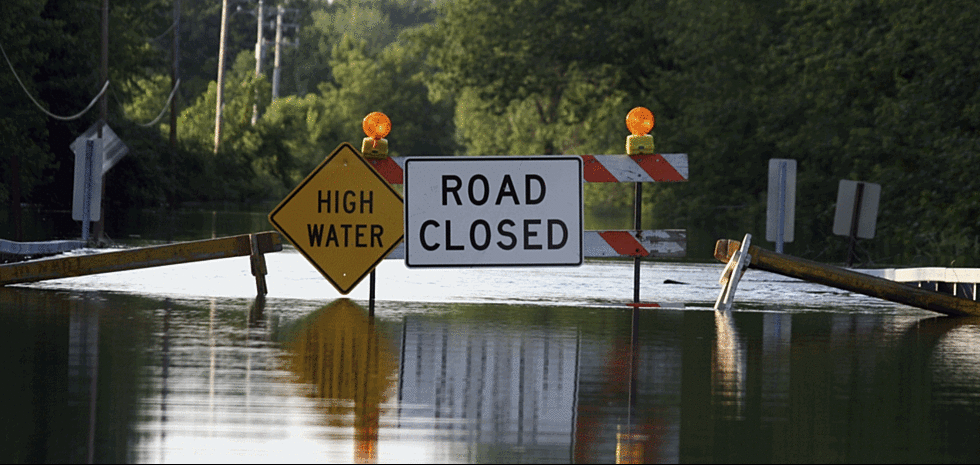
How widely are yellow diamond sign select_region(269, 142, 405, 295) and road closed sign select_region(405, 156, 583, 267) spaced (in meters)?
0.46

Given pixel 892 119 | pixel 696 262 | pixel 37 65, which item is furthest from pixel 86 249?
pixel 37 65

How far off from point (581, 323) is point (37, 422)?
5.54 m

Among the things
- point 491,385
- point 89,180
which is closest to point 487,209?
point 491,385

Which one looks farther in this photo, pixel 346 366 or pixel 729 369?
pixel 729 369

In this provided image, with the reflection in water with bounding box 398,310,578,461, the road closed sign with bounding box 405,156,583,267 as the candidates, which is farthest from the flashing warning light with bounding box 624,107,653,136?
the reflection in water with bounding box 398,310,578,461

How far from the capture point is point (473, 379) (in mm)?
8133

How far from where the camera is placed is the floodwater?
618 cm

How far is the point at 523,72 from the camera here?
60.3m

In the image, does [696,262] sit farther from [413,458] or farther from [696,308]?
[413,458]

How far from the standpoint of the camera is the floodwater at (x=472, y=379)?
20.3 feet

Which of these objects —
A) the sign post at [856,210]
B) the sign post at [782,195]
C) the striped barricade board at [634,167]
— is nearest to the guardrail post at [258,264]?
the striped barricade board at [634,167]

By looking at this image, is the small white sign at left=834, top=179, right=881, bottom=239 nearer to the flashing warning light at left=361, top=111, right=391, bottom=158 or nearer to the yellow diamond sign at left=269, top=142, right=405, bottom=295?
the flashing warning light at left=361, top=111, right=391, bottom=158

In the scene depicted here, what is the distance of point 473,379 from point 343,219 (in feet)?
13.3

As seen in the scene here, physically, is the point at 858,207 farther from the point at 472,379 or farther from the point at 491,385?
the point at 491,385
